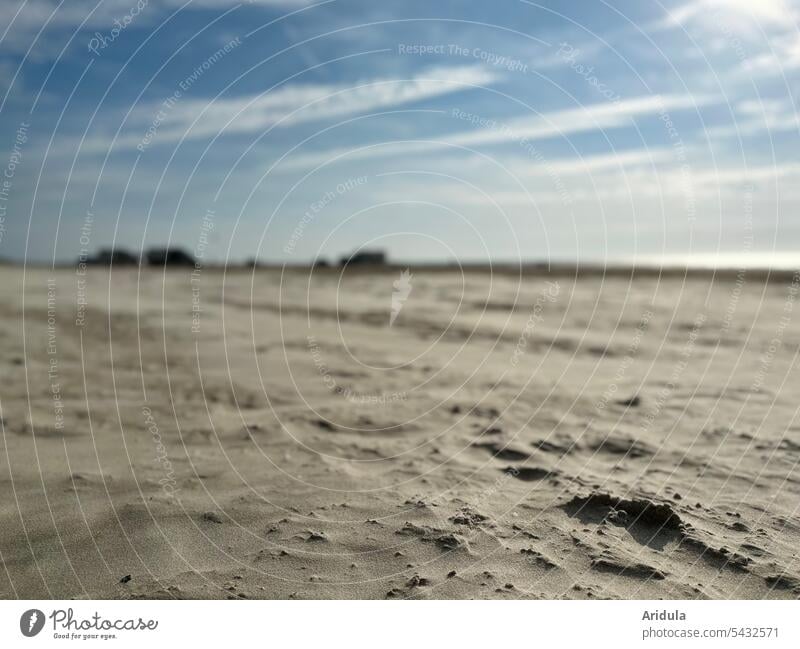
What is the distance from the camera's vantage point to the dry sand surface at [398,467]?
4.49 meters

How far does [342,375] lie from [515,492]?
539 centimetres

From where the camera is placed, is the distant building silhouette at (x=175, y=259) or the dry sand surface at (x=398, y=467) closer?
the dry sand surface at (x=398, y=467)

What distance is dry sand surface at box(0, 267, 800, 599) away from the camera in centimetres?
449

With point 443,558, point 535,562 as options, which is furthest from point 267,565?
point 535,562

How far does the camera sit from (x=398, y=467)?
645 cm

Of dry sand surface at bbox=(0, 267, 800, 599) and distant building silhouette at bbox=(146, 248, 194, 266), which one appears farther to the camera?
distant building silhouette at bbox=(146, 248, 194, 266)

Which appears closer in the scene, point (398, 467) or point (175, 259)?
point (398, 467)

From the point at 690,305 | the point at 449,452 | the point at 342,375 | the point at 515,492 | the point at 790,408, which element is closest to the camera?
the point at 515,492

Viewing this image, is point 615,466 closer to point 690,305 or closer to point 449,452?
point 449,452

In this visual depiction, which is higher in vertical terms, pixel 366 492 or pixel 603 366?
pixel 603 366

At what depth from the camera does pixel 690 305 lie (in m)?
21.3

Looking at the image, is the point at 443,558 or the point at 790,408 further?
the point at 790,408
